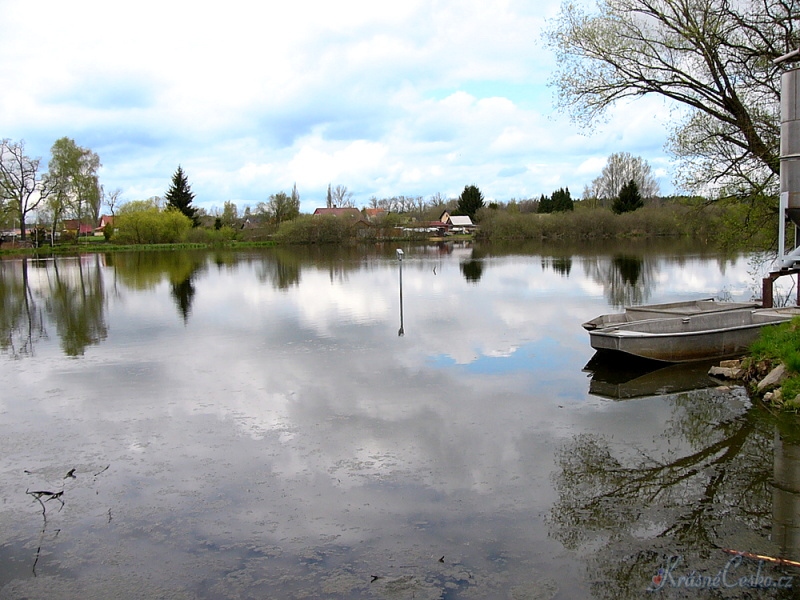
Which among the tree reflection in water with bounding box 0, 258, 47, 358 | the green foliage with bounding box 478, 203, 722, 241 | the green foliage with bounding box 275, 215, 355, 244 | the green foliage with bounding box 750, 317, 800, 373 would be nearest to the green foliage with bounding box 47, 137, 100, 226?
the green foliage with bounding box 275, 215, 355, 244

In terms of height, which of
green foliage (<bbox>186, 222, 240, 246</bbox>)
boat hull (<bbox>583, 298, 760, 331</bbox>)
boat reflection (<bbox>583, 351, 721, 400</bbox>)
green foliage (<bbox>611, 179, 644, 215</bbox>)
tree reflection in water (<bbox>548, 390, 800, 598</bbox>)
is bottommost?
tree reflection in water (<bbox>548, 390, 800, 598</bbox>)

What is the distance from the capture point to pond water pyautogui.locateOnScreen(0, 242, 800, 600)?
17.8 feet

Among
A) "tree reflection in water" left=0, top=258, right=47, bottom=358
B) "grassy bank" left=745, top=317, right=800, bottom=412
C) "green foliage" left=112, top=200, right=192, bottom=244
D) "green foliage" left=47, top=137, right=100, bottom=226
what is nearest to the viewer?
"grassy bank" left=745, top=317, right=800, bottom=412

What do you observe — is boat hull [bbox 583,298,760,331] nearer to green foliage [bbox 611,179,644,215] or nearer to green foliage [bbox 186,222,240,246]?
green foliage [bbox 186,222,240,246]

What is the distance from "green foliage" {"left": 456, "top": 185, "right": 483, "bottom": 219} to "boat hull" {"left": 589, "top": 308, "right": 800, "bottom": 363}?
311 ft

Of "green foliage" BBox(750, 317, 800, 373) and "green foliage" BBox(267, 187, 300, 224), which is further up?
"green foliage" BBox(267, 187, 300, 224)

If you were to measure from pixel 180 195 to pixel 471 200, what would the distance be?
46876 mm

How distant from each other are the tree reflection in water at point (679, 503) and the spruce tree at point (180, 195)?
83751 millimetres

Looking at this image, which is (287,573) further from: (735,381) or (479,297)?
(479,297)

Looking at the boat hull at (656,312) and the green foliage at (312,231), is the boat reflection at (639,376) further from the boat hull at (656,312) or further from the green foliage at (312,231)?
the green foliage at (312,231)

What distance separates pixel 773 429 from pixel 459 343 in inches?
300

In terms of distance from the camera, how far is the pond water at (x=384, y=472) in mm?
5430

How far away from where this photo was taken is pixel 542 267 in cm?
3788

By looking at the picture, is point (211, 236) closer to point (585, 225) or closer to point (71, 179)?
point (71, 179)
